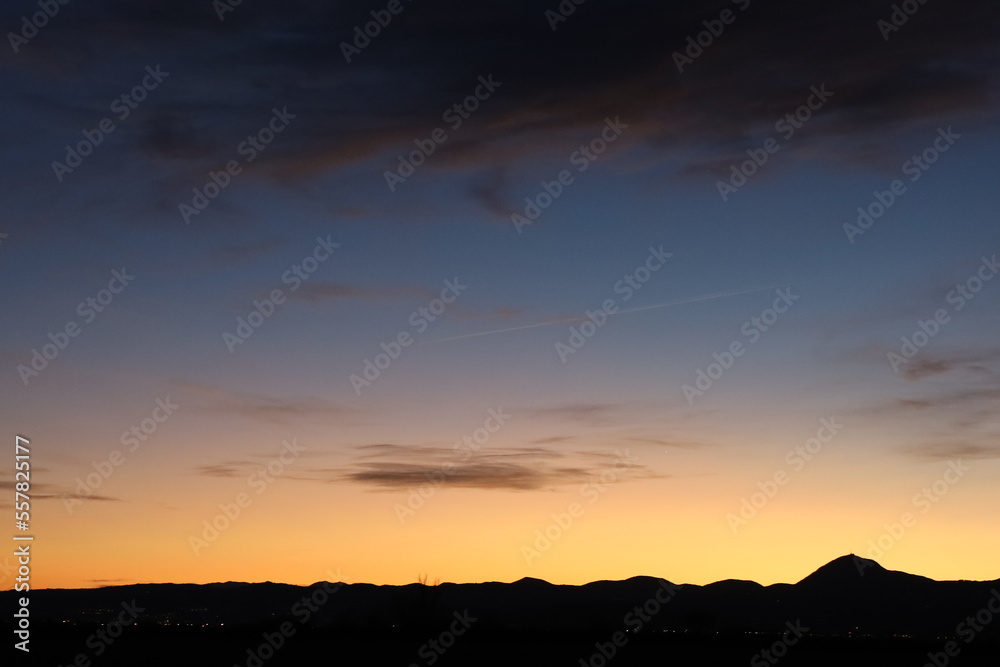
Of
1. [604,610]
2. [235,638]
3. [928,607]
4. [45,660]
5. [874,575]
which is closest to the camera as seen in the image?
[45,660]

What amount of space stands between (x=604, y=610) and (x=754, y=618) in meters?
23.1

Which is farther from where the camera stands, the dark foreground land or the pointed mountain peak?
the pointed mountain peak

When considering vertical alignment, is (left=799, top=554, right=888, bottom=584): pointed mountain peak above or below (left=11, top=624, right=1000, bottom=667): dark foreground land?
above

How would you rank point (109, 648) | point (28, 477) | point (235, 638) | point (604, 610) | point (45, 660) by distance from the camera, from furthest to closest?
point (604, 610) → point (235, 638) → point (109, 648) → point (45, 660) → point (28, 477)

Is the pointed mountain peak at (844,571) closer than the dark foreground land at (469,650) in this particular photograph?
No

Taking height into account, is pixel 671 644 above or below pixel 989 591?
below

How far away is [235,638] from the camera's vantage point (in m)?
32.7

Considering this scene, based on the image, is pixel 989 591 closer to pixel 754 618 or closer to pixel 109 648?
pixel 754 618

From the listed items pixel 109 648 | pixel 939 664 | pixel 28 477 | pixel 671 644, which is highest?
pixel 28 477

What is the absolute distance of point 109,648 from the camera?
3041cm

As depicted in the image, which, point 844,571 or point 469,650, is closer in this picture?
point 469,650

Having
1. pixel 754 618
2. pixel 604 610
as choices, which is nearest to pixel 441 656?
pixel 604 610

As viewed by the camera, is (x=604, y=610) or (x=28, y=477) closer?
(x=28, y=477)

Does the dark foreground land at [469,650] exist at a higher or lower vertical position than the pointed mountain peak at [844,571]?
lower
